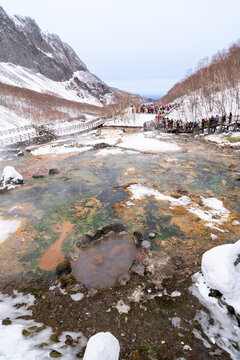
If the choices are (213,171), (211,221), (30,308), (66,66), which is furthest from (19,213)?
(66,66)

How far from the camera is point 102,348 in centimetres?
338

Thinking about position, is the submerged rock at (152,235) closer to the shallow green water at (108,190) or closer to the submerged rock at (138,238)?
the shallow green water at (108,190)

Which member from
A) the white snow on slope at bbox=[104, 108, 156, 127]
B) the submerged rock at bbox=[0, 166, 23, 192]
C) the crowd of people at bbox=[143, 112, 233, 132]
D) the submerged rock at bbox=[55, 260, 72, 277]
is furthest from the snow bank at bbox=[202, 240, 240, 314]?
the white snow on slope at bbox=[104, 108, 156, 127]

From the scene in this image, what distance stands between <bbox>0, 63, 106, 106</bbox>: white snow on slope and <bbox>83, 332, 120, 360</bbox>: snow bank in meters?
84.5

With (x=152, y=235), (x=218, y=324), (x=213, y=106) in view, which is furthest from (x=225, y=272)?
(x=213, y=106)

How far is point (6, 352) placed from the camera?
3.92 metres

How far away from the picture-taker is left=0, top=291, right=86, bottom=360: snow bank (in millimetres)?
3928

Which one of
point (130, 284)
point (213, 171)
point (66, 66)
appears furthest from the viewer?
point (66, 66)

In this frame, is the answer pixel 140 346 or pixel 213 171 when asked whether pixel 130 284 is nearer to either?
pixel 140 346

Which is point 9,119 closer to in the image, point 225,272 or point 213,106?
point 213,106

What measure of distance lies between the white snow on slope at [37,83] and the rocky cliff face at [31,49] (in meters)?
5.12

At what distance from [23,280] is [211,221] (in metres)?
8.38

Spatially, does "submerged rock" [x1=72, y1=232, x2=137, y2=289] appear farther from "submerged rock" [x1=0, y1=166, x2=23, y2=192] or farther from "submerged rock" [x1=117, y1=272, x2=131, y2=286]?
"submerged rock" [x1=0, y1=166, x2=23, y2=192]

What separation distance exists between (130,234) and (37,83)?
97.9 m
